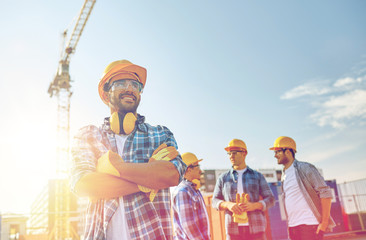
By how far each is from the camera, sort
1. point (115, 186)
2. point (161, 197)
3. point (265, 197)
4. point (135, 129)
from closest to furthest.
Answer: point (115, 186) → point (161, 197) → point (135, 129) → point (265, 197)

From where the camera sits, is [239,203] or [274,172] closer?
[239,203]

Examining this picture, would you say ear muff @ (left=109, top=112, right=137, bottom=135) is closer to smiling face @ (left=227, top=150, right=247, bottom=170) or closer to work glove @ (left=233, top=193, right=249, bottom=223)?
work glove @ (left=233, top=193, right=249, bottom=223)

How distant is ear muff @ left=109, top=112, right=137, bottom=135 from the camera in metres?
2.03

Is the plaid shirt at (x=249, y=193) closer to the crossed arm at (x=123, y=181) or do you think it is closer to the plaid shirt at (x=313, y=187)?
the plaid shirt at (x=313, y=187)

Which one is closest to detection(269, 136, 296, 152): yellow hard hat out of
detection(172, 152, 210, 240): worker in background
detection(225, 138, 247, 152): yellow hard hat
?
detection(225, 138, 247, 152): yellow hard hat

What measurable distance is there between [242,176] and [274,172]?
69148 millimetres

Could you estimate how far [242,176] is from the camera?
15.7 feet

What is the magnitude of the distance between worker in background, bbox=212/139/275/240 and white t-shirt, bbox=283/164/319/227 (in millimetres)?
326

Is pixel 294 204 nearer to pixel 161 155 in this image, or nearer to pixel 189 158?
pixel 189 158

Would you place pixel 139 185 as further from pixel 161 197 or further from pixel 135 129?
pixel 135 129

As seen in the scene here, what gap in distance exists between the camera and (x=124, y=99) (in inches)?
82.1

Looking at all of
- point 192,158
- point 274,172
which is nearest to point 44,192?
point 274,172

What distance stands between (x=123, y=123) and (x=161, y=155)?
35 centimetres

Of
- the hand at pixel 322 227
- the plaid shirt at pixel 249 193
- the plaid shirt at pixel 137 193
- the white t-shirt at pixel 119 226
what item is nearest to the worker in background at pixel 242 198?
the plaid shirt at pixel 249 193
